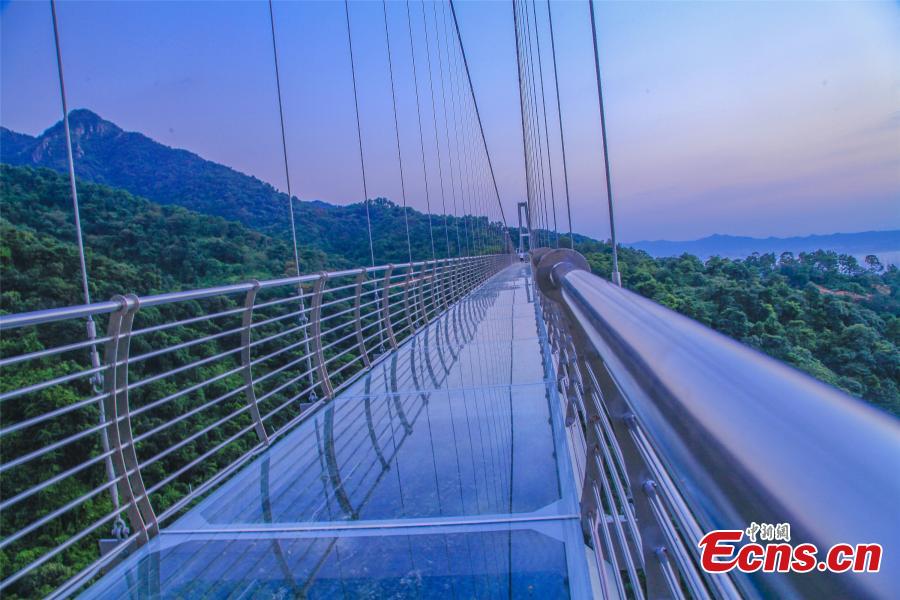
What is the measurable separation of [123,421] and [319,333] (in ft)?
7.22

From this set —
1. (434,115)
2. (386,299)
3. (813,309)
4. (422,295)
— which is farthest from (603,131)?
(434,115)

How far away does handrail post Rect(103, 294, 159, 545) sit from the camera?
2.40 meters

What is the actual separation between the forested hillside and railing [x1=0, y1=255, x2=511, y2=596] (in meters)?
1.81

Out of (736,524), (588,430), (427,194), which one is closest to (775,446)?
(736,524)

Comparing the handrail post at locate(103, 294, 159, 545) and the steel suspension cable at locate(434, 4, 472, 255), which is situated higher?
the steel suspension cable at locate(434, 4, 472, 255)

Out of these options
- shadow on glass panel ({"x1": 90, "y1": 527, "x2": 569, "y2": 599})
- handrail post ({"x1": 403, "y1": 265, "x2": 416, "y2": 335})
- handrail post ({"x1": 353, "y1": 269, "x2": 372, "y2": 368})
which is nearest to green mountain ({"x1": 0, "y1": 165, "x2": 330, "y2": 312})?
handrail post ({"x1": 403, "y1": 265, "x2": 416, "y2": 335})

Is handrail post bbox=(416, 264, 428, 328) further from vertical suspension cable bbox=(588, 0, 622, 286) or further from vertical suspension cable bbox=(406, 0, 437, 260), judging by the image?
vertical suspension cable bbox=(406, 0, 437, 260)

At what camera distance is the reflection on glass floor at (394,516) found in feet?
6.44

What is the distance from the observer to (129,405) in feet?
14.3

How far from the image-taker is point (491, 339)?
7.41 metres

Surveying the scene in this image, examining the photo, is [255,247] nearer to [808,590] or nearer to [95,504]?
[95,504]

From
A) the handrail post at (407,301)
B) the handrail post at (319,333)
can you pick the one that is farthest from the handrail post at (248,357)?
the handrail post at (407,301)

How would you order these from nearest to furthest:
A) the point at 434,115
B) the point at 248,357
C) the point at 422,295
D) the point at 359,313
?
the point at 248,357 < the point at 359,313 < the point at 422,295 < the point at 434,115

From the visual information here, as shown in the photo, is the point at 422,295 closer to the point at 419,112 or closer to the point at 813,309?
the point at 813,309
